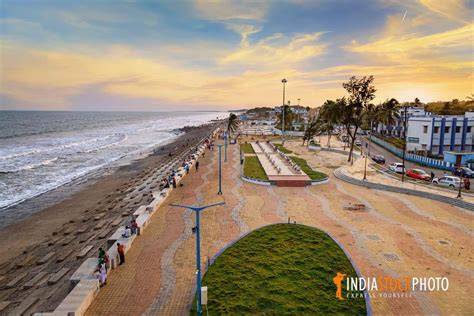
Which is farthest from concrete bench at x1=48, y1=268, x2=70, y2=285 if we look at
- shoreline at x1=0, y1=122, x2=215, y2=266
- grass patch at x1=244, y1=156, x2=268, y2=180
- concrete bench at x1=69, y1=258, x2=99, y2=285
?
grass patch at x1=244, y1=156, x2=268, y2=180

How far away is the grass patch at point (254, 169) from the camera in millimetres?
29812

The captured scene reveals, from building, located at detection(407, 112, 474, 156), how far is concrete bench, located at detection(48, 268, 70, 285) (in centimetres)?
4781

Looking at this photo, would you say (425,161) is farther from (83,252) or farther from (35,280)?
(35,280)

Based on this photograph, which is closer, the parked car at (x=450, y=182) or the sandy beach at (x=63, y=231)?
the sandy beach at (x=63, y=231)

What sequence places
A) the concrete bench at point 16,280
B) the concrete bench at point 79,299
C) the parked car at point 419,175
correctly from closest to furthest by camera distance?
the concrete bench at point 79,299 < the concrete bench at point 16,280 < the parked car at point 419,175

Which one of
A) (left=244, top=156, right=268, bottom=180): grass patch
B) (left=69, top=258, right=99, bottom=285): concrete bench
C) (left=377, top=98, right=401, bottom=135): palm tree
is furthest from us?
(left=377, top=98, right=401, bottom=135): palm tree

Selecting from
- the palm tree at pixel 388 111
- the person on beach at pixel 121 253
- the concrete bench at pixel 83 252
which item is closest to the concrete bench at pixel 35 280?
the concrete bench at pixel 83 252

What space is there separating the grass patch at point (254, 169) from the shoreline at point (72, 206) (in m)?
11.0

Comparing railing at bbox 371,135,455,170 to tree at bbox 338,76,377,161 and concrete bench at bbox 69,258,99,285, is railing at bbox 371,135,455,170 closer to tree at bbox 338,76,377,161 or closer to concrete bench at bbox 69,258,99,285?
tree at bbox 338,76,377,161

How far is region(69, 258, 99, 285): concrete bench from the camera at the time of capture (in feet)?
41.0
